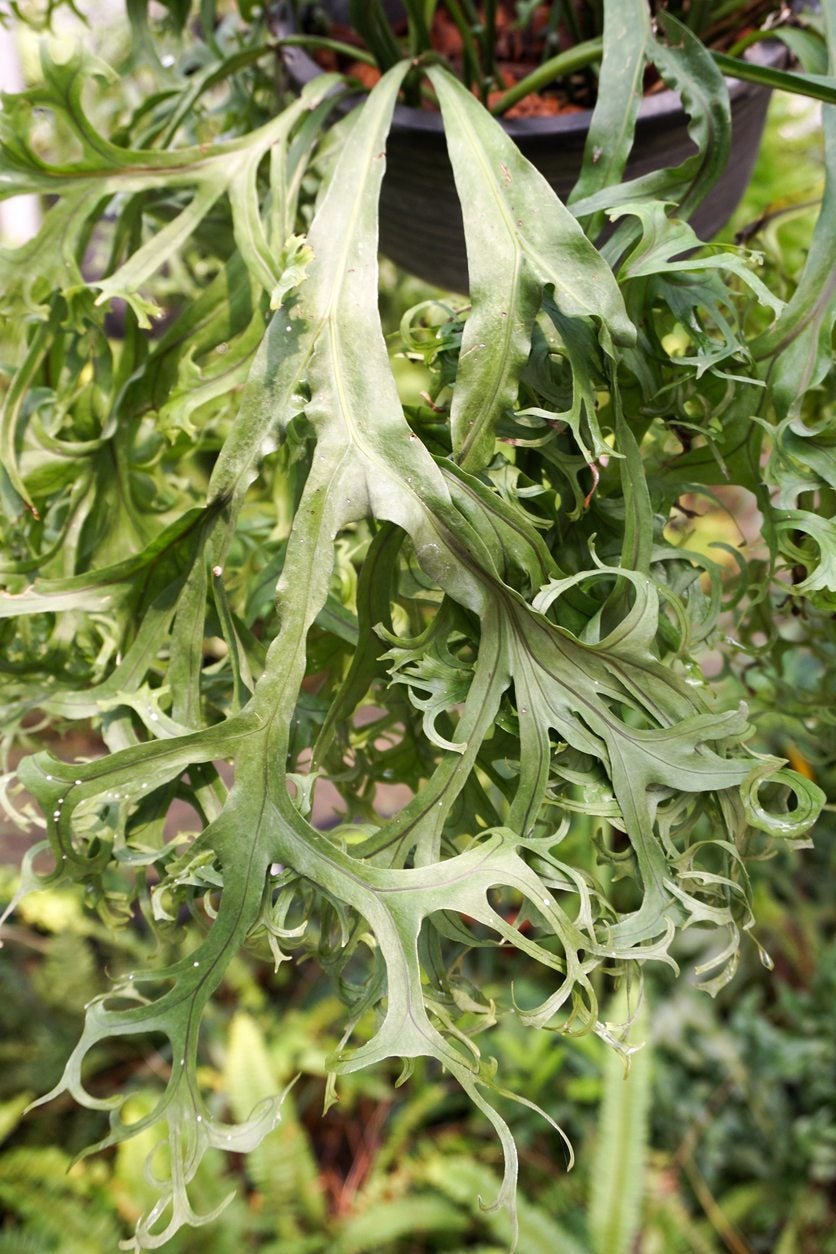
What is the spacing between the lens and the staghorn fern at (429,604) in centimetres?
40

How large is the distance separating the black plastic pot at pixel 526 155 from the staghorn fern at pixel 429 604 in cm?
5

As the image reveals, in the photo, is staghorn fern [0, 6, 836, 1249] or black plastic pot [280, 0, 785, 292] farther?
black plastic pot [280, 0, 785, 292]

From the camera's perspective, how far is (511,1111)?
1.43 m

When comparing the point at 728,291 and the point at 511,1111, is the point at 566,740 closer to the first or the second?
the point at 728,291

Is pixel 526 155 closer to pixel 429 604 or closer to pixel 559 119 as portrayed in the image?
pixel 559 119

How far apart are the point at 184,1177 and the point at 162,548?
Result: 10.1 inches

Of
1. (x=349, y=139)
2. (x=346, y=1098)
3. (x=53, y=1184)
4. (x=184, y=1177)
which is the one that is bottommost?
(x=346, y=1098)

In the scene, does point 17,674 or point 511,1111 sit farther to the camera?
point 511,1111

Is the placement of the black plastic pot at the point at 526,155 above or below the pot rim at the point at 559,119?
below

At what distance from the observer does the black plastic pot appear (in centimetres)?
59

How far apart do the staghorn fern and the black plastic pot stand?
0.17 feet

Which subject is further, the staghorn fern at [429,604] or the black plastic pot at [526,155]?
the black plastic pot at [526,155]

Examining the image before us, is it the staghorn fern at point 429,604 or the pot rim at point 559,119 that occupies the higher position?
the pot rim at point 559,119

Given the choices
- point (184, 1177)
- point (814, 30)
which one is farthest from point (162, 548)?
point (814, 30)
